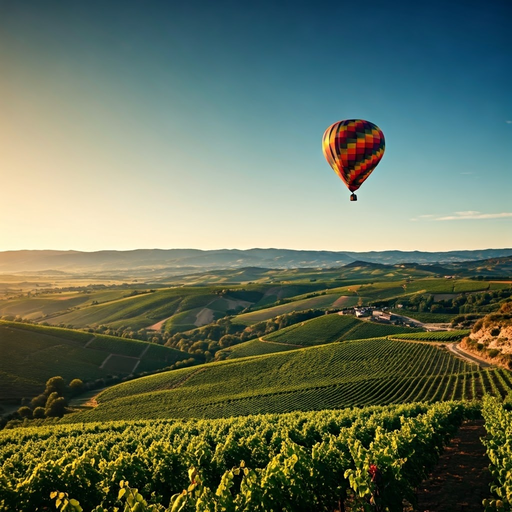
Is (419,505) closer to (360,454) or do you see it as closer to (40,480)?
(360,454)

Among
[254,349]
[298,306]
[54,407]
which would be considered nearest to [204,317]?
[298,306]

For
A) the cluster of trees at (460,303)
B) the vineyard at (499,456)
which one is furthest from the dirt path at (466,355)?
the cluster of trees at (460,303)

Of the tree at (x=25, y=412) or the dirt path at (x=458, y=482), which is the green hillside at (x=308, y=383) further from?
the dirt path at (x=458, y=482)

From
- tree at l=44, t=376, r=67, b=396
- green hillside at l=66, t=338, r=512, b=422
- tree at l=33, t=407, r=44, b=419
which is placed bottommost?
tree at l=33, t=407, r=44, b=419

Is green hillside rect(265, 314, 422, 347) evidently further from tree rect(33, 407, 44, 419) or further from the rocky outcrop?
tree rect(33, 407, 44, 419)

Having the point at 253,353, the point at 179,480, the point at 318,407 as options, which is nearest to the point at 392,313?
the point at 253,353

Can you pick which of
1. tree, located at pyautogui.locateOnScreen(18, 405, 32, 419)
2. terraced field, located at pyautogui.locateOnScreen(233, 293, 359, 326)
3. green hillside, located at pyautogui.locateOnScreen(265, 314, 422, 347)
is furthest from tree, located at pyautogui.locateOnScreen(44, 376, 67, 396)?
terraced field, located at pyautogui.locateOnScreen(233, 293, 359, 326)
